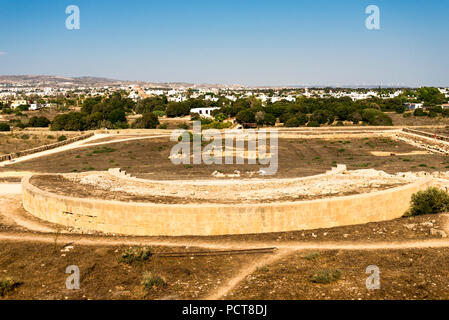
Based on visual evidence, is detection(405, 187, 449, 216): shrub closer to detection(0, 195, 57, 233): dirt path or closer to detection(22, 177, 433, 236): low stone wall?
detection(22, 177, 433, 236): low stone wall

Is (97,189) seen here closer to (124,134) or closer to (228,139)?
(228,139)

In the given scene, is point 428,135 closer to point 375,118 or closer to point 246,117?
point 375,118

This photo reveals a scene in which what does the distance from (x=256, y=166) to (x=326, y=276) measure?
57.1ft

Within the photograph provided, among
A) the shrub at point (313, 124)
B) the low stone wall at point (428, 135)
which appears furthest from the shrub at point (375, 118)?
the low stone wall at point (428, 135)

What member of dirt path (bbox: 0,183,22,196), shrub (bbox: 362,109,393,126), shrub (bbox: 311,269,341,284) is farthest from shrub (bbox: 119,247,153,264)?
shrub (bbox: 362,109,393,126)

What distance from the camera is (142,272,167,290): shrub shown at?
7.74 metres

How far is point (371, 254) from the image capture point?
362 inches

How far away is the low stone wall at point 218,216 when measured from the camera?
1073cm

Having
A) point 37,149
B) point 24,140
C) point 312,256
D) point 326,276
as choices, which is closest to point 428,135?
point 312,256

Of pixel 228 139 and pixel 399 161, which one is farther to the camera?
pixel 228 139

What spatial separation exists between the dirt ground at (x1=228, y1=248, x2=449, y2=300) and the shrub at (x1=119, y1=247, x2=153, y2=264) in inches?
99.5

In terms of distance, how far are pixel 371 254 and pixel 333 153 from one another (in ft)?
79.5

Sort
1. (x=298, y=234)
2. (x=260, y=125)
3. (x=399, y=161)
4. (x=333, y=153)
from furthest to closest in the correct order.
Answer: (x=260, y=125) → (x=333, y=153) → (x=399, y=161) → (x=298, y=234)

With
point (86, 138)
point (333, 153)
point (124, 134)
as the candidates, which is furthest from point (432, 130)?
point (86, 138)
